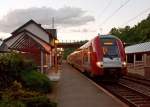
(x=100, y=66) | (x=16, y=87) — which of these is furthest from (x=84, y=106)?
(x=100, y=66)

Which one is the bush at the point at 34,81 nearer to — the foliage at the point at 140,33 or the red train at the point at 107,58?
the red train at the point at 107,58

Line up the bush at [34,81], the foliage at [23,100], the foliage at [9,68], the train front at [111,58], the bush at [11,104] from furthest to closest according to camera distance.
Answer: the train front at [111,58] < the bush at [34,81] < the foliage at [9,68] < the foliage at [23,100] < the bush at [11,104]

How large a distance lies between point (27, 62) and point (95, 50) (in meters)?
9.38

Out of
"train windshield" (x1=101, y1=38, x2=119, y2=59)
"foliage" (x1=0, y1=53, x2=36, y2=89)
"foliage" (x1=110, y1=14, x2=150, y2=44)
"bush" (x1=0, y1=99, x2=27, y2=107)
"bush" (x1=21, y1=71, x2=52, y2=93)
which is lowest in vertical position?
"bush" (x1=0, y1=99, x2=27, y2=107)

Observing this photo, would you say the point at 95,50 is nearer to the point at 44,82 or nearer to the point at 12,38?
the point at 44,82

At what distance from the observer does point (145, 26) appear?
103 m

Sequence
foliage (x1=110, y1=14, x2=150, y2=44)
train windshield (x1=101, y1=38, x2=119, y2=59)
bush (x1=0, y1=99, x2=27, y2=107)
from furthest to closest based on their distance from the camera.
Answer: foliage (x1=110, y1=14, x2=150, y2=44) → train windshield (x1=101, y1=38, x2=119, y2=59) → bush (x1=0, y1=99, x2=27, y2=107)

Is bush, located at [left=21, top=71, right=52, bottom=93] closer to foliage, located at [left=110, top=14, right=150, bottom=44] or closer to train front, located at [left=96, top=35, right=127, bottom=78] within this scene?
train front, located at [left=96, top=35, right=127, bottom=78]

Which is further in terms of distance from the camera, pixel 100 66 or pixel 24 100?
pixel 100 66

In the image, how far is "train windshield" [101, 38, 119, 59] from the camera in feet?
92.7

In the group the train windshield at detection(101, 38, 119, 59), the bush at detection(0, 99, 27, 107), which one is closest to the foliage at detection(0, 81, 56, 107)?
the bush at detection(0, 99, 27, 107)

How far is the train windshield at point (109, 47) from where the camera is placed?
28.3 m

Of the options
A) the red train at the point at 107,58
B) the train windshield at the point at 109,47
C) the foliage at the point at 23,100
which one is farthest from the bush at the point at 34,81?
the train windshield at the point at 109,47

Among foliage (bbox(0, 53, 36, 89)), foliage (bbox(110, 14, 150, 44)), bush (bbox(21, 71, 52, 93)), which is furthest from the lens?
foliage (bbox(110, 14, 150, 44))
